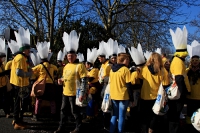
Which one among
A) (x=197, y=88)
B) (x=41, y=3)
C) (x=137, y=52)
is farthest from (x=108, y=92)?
(x=41, y=3)

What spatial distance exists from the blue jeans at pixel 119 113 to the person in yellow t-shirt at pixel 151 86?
0.41 m

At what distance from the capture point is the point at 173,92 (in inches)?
194

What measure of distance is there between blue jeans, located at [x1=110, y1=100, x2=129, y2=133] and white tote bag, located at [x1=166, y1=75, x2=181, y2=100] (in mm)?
855

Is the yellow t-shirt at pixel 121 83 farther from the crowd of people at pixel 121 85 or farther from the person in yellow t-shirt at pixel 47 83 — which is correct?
the person in yellow t-shirt at pixel 47 83

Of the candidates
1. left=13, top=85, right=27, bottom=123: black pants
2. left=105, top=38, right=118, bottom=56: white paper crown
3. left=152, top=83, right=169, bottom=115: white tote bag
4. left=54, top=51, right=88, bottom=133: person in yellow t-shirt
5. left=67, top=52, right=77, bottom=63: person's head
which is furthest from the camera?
left=105, top=38, right=118, bottom=56: white paper crown

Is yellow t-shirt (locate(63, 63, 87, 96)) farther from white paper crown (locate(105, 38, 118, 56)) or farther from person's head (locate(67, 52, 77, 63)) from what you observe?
white paper crown (locate(105, 38, 118, 56))

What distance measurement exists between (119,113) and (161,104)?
0.90 meters

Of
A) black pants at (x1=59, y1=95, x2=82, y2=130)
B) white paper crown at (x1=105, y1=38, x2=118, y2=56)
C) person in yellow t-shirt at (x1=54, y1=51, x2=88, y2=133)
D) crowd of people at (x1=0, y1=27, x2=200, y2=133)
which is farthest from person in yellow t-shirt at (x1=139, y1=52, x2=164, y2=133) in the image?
white paper crown at (x1=105, y1=38, x2=118, y2=56)

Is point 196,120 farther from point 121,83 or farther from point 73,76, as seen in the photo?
point 73,76

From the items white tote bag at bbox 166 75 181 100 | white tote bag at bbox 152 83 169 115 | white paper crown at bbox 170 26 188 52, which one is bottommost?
white tote bag at bbox 152 83 169 115

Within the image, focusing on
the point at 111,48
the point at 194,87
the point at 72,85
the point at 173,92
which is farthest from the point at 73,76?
the point at 194,87

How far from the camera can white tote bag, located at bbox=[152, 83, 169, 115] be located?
4.86 meters

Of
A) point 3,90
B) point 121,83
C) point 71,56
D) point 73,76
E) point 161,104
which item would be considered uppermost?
point 71,56

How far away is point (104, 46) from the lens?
765 cm
